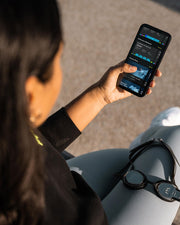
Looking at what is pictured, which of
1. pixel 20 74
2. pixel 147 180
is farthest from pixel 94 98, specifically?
pixel 20 74

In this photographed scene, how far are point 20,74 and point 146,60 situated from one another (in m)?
0.71

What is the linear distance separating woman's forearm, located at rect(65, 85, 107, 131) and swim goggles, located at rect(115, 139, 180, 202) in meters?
0.20

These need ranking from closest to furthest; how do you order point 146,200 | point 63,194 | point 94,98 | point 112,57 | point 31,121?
point 31,121
point 63,194
point 146,200
point 94,98
point 112,57

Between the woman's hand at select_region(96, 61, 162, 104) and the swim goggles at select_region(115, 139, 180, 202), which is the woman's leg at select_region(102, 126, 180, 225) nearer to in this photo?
the swim goggles at select_region(115, 139, 180, 202)

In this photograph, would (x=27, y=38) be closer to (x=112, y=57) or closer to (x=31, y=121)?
(x=31, y=121)

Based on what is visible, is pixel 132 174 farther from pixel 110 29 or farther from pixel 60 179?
pixel 110 29

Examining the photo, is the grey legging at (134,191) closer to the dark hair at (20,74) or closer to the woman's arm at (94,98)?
the woman's arm at (94,98)

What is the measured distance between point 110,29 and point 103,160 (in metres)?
1.48

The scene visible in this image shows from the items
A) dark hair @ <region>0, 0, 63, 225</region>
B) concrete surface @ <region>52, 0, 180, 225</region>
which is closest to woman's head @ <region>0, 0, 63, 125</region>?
dark hair @ <region>0, 0, 63, 225</region>

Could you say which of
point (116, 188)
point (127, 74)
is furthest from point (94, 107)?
point (116, 188)

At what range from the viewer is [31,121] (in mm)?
594

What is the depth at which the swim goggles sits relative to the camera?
3.04ft

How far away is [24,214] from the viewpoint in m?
0.62

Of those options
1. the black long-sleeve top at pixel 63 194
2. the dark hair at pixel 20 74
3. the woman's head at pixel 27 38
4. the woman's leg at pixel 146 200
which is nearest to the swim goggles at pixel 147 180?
the woman's leg at pixel 146 200
